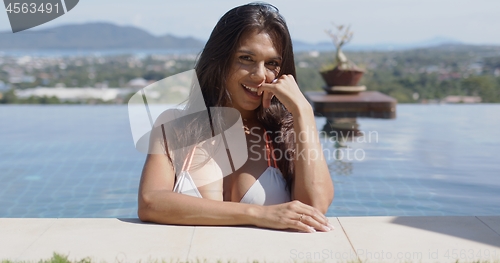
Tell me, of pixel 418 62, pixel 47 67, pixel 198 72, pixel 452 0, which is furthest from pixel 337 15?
pixel 198 72

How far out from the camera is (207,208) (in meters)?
1.92

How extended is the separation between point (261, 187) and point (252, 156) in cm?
15

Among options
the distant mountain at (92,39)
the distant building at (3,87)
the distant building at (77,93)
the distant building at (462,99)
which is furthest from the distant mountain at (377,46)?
the distant building at (3,87)

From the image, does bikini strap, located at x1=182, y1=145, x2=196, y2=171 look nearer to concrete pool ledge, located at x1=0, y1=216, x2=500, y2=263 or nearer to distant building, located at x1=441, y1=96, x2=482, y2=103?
concrete pool ledge, located at x1=0, y1=216, x2=500, y2=263

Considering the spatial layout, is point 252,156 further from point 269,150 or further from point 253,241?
point 253,241

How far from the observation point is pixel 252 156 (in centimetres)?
221

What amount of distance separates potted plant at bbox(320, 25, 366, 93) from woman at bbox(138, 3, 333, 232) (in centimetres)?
658

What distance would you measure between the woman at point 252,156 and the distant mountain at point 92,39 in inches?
922

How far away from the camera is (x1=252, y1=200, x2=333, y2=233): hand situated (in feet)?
6.18

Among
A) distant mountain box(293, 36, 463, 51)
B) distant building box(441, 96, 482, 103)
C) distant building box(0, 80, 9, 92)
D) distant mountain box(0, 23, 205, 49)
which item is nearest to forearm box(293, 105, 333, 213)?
distant building box(441, 96, 482, 103)

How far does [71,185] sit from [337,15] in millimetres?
23397

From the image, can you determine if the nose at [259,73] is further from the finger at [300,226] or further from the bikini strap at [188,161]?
the finger at [300,226]

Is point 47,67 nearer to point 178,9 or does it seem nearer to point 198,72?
point 178,9

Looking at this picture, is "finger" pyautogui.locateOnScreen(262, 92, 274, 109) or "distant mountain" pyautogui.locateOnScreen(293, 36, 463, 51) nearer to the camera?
"finger" pyautogui.locateOnScreen(262, 92, 274, 109)
